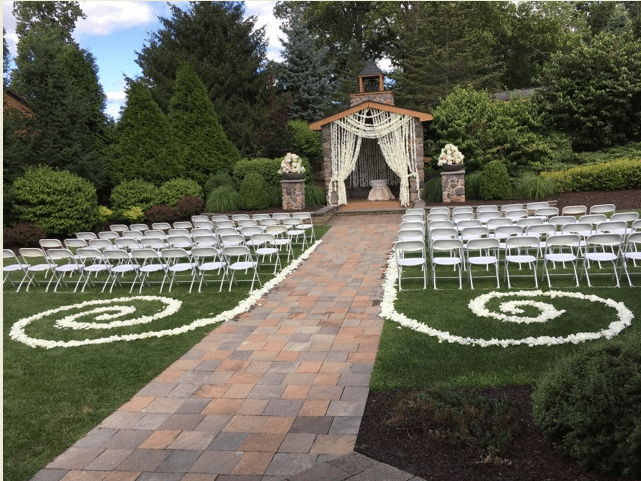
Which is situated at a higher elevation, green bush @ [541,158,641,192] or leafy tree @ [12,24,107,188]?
leafy tree @ [12,24,107,188]

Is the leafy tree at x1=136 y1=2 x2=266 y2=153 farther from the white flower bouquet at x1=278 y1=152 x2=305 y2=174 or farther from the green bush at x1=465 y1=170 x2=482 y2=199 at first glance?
the green bush at x1=465 y1=170 x2=482 y2=199

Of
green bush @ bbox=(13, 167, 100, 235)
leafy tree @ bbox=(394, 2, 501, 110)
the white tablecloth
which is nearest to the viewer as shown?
green bush @ bbox=(13, 167, 100, 235)

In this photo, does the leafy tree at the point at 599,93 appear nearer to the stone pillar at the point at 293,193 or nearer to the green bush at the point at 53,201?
the stone pillar at the point at 293,193

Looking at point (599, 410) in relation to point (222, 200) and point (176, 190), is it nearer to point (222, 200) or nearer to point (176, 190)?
point (222, 200)

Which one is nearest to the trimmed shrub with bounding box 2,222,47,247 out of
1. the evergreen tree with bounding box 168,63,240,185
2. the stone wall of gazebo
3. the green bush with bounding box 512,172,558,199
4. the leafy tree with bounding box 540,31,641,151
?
the evergreen tree with bounding box 168,63,240,185

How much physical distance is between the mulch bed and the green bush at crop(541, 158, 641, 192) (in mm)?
16358

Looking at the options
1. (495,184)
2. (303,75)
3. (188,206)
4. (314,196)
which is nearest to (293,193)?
(314,196)

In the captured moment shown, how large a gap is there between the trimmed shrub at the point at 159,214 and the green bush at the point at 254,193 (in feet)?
7.99

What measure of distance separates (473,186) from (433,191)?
52.3 inches

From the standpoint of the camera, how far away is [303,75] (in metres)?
30.2

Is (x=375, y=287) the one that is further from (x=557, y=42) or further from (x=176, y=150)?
(x=557, y=42)

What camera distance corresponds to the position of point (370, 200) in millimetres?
21516

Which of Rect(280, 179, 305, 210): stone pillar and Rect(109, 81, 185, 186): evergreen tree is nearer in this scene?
Rect(280, 179, 305, 210): stone pillar

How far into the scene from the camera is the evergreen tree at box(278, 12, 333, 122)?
30.0 meters
